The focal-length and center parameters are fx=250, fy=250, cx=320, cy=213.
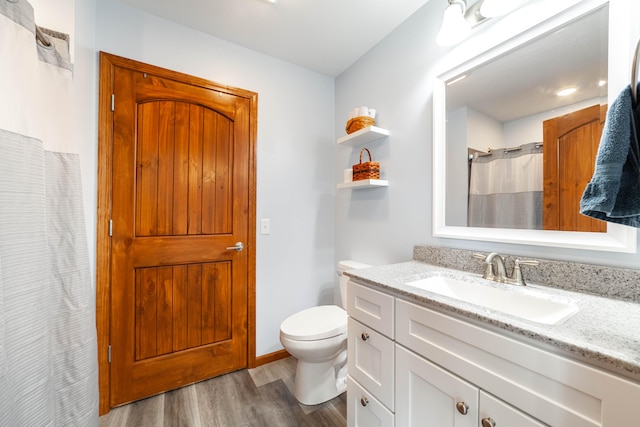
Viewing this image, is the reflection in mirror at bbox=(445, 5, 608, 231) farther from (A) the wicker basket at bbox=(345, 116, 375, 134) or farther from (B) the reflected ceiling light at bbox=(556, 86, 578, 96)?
(A) the wicker basket at bbox=(345, 116, 375, 134)

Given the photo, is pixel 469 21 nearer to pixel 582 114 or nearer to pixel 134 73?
pixel 582 114

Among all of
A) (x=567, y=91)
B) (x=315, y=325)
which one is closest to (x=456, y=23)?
(x=567, y=91)

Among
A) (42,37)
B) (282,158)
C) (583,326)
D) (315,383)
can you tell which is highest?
(42,37)

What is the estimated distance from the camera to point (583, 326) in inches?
25.2

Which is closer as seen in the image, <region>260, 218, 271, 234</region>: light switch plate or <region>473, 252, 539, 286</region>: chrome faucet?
<region>473, 252, 539, 286</region>: chrome faucet

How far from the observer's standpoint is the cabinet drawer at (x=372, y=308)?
39.5 inches

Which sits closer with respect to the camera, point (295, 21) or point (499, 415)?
point (499, 415)

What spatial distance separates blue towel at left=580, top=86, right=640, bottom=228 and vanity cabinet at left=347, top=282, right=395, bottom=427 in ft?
2.24

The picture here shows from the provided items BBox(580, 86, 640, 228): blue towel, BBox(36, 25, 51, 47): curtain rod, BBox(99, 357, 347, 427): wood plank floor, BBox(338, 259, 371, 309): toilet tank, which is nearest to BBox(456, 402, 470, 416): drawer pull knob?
BBox(580, 86, 640, 228): blue towel

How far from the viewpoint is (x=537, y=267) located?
1.02 m

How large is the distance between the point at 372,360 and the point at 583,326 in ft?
2.36

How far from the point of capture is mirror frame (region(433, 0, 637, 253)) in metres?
0.86

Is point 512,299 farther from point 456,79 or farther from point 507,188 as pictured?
point 456,79

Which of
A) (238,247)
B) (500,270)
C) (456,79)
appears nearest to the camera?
(500,270)
